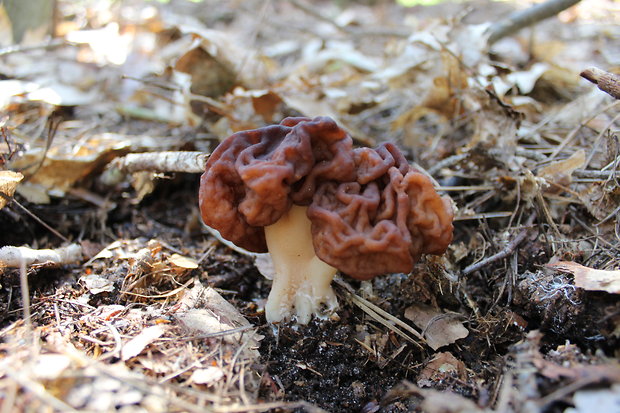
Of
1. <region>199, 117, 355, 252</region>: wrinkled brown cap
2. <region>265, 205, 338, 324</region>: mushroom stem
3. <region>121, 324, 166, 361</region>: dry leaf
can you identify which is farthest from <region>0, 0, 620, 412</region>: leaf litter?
<region>199, 117, 355, 252</region>: wrinkled brown cap

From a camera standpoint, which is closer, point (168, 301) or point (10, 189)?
point (168, 301)

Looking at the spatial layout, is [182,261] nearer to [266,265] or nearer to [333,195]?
[266,265]

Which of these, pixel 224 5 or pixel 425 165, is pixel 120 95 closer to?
pixel 425 165

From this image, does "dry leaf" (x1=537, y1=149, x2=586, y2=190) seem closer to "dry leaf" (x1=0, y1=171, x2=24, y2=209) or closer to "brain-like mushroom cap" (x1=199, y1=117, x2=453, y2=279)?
"brain-like mushroom cap" (x1=199, y1=117, x2=453, y2=279)

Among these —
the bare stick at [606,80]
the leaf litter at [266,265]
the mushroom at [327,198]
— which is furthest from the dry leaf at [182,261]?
the bare stick at [606,80]

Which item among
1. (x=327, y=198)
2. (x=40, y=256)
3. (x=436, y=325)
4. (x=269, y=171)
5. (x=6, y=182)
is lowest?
(x=436, y=325)

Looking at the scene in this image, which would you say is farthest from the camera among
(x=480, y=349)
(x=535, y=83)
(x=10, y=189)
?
(x=535, y=83)

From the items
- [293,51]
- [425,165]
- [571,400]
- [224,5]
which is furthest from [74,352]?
[224,5]

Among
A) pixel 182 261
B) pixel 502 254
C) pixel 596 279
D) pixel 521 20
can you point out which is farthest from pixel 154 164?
pixel 521 20
